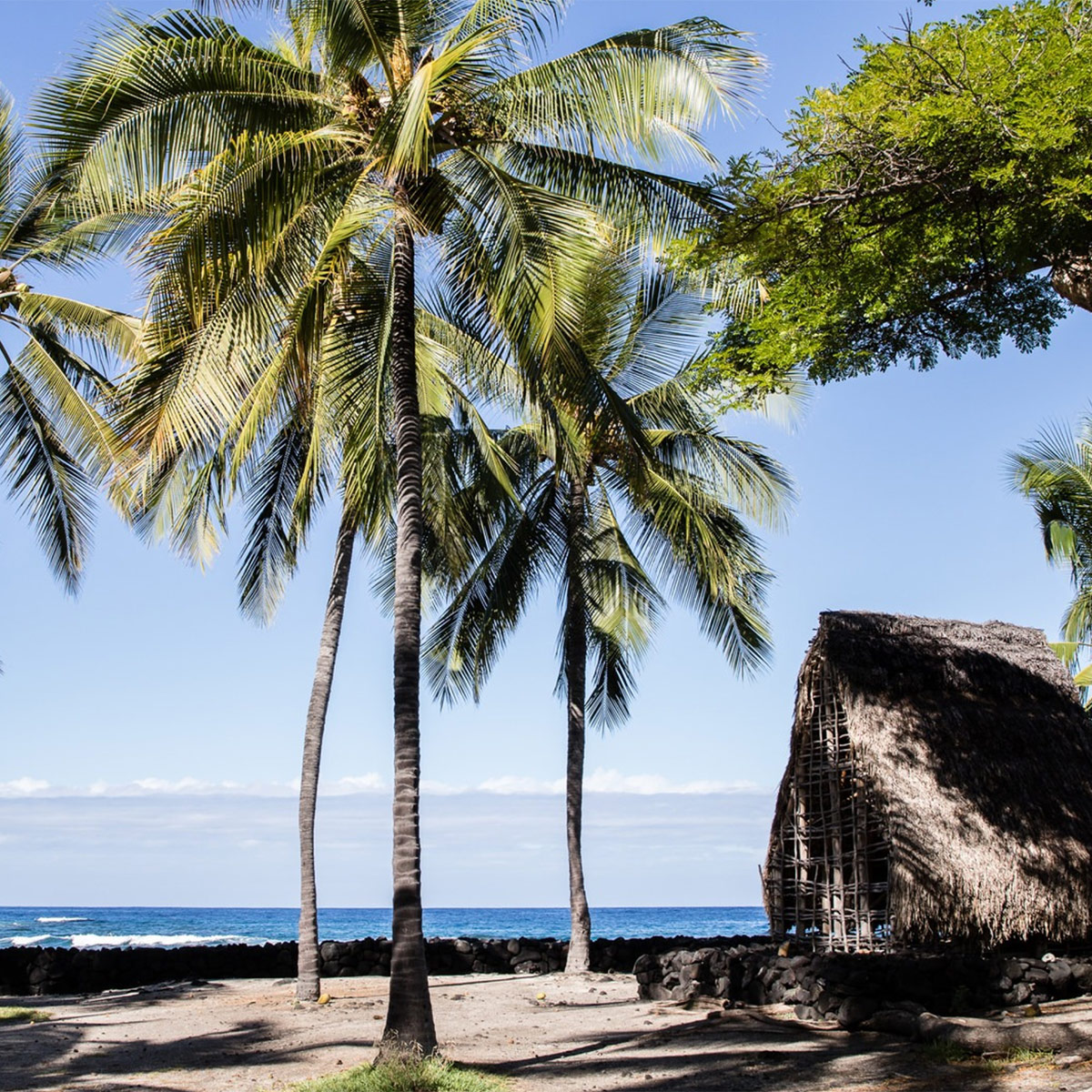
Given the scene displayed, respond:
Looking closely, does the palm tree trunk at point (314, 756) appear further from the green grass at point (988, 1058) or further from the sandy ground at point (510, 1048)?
the green grass at point (988, 1058)

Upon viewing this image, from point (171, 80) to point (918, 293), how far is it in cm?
656

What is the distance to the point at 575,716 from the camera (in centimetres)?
1686

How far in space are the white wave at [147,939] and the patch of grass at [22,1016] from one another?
1540 inches

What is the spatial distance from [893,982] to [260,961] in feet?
34.4

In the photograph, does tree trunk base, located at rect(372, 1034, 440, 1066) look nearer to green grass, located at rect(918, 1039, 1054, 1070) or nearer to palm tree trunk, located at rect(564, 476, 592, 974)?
green grass, located at rect(918, 1039, 1054, 1070)

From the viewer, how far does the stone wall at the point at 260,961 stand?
51.9 feet

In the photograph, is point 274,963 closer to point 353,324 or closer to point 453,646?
point 453,646

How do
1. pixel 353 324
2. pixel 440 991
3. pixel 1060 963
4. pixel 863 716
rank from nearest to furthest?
pixel 353 324 < pixel 1060 963 < pixel 863 716 < pixel 440 991

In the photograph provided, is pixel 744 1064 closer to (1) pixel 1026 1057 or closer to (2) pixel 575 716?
(1) pixel 1026 1057

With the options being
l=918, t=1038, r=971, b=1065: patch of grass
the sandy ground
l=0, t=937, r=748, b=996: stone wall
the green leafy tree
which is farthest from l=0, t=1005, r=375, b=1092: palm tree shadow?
the green leafy tree

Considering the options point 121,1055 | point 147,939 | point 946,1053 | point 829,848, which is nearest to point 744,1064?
point 946,1053

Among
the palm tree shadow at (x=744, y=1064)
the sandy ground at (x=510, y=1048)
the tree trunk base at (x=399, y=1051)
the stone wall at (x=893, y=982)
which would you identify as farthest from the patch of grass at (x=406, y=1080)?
the stone wall at (x=893, y=982)

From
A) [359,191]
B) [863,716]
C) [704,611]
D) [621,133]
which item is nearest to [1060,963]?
[863,716]

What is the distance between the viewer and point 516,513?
17500 mm
